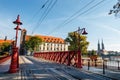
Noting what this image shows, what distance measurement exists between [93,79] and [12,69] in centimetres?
654

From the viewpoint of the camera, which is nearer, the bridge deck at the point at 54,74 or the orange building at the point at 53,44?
the bridge deck at the point at 54,74

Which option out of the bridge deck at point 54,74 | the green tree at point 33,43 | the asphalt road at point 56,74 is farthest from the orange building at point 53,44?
the bridge deck at point 54,74

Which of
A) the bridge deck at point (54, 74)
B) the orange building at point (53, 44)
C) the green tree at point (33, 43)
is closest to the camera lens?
the bridge deck at point (54, 74)

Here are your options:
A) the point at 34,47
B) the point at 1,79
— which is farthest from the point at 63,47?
the point at 1,79

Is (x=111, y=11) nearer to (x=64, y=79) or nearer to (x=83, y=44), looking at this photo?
(x=64, y=79)

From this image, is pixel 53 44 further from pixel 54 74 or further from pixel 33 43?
pixel 54 74

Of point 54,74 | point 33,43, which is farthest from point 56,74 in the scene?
point 33,43

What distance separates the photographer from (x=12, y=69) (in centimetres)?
1238

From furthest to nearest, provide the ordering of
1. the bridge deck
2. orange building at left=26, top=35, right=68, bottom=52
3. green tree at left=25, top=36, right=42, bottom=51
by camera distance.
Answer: orange building at left=26, top=35, right=68, bottom=52
green tree at left=25, top=36, right=42, bottom=51
the bridge deck

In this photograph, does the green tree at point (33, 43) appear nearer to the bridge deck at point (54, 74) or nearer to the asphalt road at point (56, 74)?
the asphalt road at point (56, 74)

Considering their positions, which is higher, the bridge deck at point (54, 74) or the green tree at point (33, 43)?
the green tree at point (33, 43)

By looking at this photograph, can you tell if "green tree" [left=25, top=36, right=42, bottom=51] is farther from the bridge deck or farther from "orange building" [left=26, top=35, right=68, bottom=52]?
the bridge deck

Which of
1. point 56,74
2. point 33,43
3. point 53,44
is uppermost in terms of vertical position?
point 53,44

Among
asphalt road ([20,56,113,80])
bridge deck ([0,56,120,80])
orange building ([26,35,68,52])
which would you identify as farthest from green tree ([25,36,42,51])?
bridge deck ([0,56,120,80])
